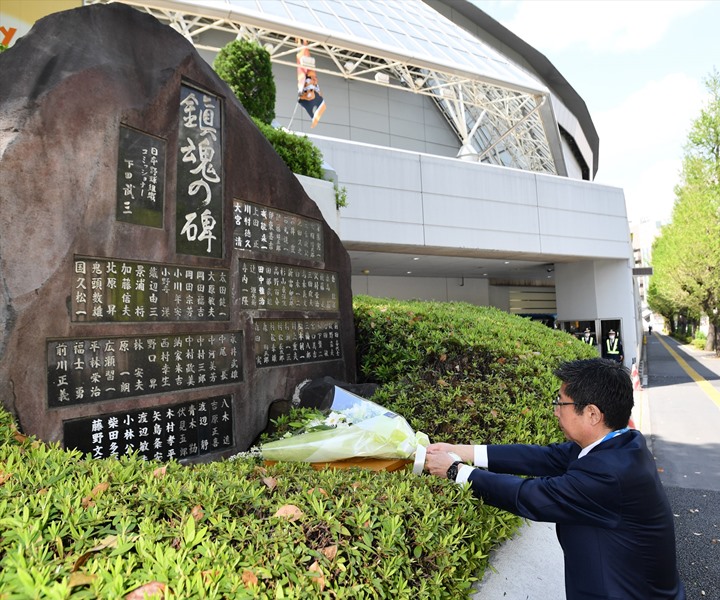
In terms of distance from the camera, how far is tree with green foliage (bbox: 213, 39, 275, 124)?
7266 millimetres

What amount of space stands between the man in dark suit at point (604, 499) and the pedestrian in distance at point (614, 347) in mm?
17213

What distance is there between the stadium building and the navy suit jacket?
19.9 feet

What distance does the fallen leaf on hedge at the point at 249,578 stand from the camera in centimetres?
159

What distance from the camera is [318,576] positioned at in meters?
1.78

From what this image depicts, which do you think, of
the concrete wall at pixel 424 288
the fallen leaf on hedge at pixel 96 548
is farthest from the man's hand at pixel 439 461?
the concrete wall at pixel 424 288

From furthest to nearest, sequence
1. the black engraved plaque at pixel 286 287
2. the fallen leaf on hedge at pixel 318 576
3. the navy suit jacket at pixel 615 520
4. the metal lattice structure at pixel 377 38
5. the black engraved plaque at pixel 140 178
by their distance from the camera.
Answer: the metal lattice structure at pixel 377 38
the black engraved plaque at pixel 286 287
the black engraved plaque at pixel 140 178
the navy suit jacket at pixel 615 520
the fallen leaf on hedge at pixel 318 576

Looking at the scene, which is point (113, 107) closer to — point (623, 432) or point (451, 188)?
point (623, 432)

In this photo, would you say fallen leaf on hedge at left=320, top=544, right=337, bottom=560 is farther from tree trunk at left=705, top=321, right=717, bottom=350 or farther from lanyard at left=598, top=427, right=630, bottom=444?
tree trunk at left=705, top=321, right=717, bottom=350

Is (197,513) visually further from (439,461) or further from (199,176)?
(199,176)

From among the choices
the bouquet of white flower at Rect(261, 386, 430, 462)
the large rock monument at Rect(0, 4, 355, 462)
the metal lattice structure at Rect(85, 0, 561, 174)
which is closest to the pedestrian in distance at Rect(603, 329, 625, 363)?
the metal lattice structure at Rect(85, 0, 561, 174)

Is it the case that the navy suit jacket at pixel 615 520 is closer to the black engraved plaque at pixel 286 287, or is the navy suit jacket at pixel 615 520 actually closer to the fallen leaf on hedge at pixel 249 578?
the fallen leaf on hedge at pixel 249 578

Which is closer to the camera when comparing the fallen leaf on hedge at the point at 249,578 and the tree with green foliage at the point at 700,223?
the fallen leaf on hedge at the point at 249,578

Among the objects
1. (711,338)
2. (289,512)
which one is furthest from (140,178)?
(711,338)

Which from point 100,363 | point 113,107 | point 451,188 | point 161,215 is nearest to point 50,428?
point 100,363
